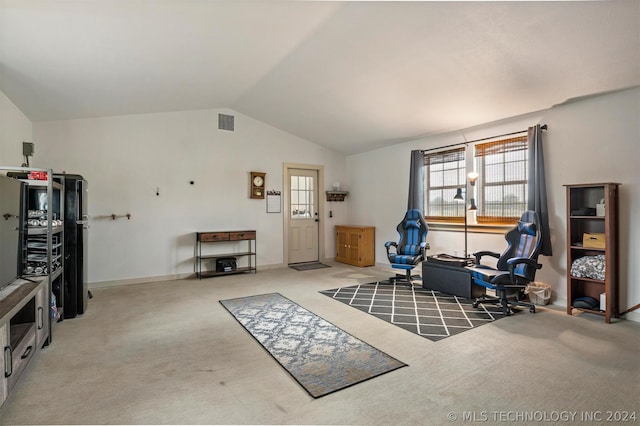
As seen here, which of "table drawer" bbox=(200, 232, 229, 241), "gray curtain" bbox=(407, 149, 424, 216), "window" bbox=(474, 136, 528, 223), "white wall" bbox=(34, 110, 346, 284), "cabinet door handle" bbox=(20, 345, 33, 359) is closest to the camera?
"cabinet door handle" bbox=(20, 345, 33, 359)

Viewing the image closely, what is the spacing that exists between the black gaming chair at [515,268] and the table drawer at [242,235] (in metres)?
3.68

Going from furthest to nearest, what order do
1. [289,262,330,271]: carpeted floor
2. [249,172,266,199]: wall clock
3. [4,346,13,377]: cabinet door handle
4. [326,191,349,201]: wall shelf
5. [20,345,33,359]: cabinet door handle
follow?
[326,191,349,201]: wall shelf
[289,262,330,271]: carpeted floor
[249,172,266,199]: wall clock
[20,345,33,359]: cabinet door handle
[4,346,13,377]: cabinet door handle

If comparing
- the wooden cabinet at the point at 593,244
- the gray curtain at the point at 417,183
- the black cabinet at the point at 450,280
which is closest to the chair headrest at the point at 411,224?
the gray curtain at the point at 417,183

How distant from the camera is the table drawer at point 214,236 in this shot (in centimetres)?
562

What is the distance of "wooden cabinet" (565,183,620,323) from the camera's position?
3.44 meters

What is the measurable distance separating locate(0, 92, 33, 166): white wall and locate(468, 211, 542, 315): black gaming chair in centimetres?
548

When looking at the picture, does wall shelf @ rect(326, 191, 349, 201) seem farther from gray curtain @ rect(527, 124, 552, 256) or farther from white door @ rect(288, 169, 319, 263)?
gray curtain @ rect(527, 124, 552, 256)

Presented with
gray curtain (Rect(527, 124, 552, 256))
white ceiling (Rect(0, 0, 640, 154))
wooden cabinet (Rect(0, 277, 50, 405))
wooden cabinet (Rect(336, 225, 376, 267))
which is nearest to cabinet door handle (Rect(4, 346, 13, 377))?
wooden cabinet (Rect(0, 277, 50, 405))

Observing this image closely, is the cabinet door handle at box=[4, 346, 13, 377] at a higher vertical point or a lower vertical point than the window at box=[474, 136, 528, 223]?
lower

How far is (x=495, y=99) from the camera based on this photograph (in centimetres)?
407

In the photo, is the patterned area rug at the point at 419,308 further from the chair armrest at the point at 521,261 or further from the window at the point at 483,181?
the window at the point at 483,181

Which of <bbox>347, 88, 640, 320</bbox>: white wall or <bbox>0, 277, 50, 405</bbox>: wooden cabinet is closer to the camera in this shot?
<bbox>0, 277, 50, 405</bbox>: wooden cabinet

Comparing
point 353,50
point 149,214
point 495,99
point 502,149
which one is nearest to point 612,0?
point 495,99

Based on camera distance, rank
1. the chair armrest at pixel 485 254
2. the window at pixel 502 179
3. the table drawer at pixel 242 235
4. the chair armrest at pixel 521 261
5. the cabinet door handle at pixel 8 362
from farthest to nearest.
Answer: the table drawer at pixel 242 235 < the window at pixel 502 179 < the chair armrest at pixel 485 254 < the chair armrest at pixel 521 261 < the cabinet door handle at pixel 8 362
